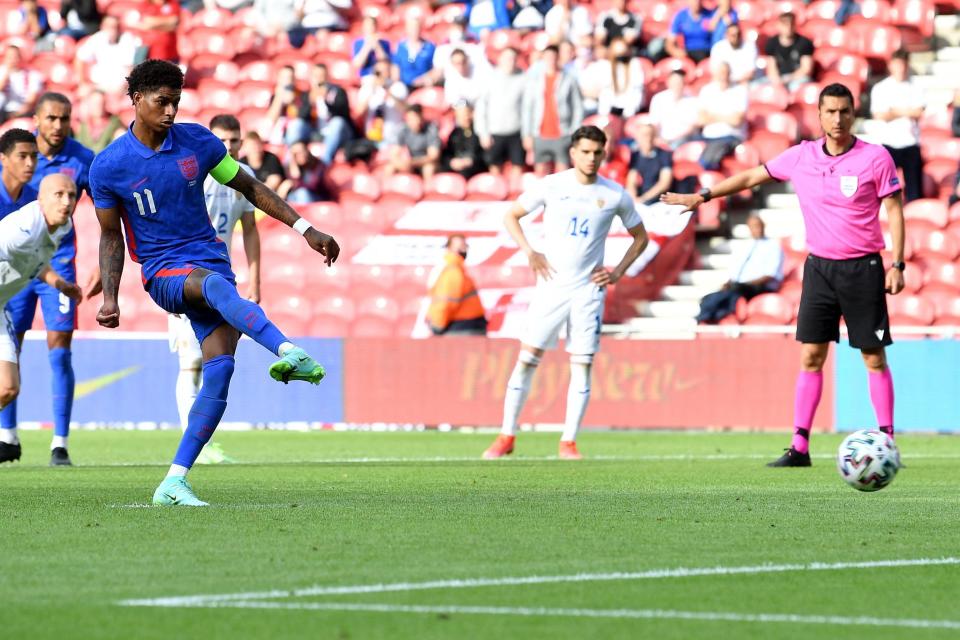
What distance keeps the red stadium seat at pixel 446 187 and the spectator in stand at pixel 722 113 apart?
310cm

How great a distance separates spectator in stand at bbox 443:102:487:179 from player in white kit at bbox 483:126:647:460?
29.7 feet

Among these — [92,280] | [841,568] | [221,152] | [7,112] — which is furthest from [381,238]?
[841,568]

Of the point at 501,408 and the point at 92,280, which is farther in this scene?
the point at 501,408

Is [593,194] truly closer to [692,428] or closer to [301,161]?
[692,428]

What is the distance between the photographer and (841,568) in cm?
637

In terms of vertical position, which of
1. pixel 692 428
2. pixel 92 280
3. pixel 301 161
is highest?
pixel 301 161

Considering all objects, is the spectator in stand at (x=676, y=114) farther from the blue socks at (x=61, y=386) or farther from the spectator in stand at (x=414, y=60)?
the blue socks at (x=61, y=386)

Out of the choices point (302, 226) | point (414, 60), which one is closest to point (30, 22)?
point (414, 60)

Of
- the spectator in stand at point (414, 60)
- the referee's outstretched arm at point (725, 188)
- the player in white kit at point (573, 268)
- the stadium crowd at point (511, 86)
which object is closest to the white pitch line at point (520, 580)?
the referee's outstretched arm at point (725, 188)

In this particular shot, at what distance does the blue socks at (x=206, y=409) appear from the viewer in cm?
872

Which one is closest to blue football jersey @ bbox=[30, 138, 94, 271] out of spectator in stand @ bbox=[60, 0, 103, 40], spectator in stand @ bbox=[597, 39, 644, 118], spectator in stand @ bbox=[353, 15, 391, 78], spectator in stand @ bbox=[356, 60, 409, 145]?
spectator in stand @ bbox=[597, 39, 644, 118]

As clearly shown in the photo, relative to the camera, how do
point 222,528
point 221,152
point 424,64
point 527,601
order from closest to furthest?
1. point 527,601
2. point 222,528
3. point 221,152
4. point 424,64

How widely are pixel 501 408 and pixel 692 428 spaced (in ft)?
6.71

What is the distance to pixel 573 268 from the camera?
13.9 m
